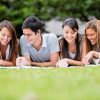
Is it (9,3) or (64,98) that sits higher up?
(9,3)

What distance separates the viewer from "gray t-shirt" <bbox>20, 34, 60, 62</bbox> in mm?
6234

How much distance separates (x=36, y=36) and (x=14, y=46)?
0.37 metres

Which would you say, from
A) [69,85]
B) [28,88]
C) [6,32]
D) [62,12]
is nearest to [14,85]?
[28,88]

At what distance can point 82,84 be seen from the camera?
3395mm

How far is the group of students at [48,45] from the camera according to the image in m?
5.96

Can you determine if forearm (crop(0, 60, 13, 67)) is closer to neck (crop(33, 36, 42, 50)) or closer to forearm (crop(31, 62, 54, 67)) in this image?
forearm (crop(31, 62, 54, 67))

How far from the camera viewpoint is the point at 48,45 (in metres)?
6.30

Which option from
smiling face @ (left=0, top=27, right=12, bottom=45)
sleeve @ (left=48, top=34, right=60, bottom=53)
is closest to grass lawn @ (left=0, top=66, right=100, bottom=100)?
smiling face @ (left=0, top=27, right=12, bottom=45)

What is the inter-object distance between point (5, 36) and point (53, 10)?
8.02m

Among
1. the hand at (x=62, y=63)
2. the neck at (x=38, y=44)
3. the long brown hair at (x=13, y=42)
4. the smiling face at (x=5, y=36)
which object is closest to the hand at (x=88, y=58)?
the hand at (x=62, y=63)

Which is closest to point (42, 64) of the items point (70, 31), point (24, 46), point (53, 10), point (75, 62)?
point (24, 46)

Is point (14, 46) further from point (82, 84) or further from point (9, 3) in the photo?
point (9, 3)

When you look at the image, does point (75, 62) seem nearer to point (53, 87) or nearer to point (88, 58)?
point (88, 58)

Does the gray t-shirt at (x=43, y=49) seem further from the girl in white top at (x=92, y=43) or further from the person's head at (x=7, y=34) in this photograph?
the girl in white top at (x=92, y=43)
